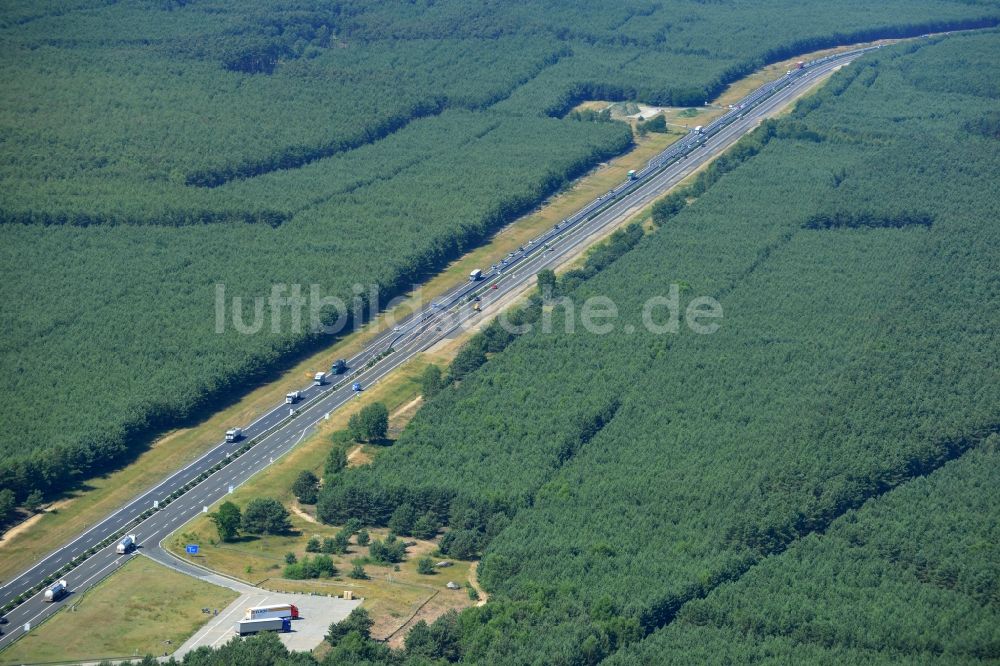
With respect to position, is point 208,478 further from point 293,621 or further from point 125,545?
point 293,621

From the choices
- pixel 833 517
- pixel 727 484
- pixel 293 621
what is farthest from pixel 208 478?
pixel 833 517

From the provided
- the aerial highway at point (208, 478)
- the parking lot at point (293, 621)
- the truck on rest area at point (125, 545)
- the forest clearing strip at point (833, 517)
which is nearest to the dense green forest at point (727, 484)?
the forest clearing strip at point (833, 517)

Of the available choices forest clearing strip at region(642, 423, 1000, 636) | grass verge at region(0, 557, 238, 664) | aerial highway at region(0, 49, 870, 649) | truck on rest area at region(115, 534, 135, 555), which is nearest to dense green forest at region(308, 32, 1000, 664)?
forest clearing strip at region(642, 423, 1000, 636)

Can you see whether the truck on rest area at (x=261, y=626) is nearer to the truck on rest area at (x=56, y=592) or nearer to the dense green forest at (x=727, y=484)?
the dense green forest at (x=727, y=484)

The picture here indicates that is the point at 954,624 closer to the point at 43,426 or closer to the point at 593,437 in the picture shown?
the point at 593,437

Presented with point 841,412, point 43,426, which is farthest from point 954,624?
point 43,426

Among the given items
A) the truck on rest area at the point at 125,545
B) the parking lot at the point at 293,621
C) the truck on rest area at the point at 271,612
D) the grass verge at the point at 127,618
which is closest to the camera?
the parking lot at the point at 293,621

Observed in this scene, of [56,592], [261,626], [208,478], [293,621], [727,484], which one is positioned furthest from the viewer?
[208,478]
